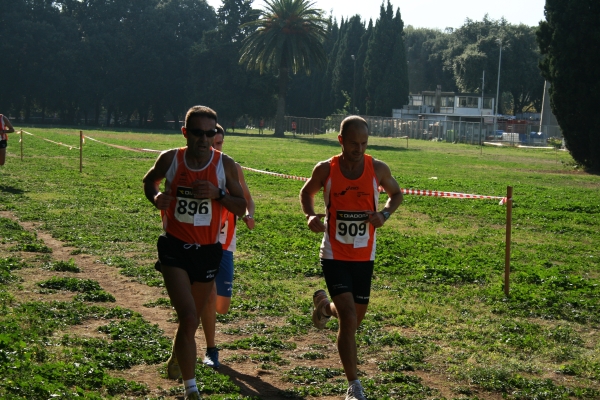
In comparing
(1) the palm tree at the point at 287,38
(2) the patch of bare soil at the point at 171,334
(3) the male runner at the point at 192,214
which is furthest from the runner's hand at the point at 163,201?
(1) the palm tree at the point at 287,38

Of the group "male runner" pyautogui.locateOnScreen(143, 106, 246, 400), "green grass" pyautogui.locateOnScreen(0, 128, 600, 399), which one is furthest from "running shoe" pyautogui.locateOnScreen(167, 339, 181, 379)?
"male runner" pyautogui.locateOnScreen(143, 106, 246, 400)

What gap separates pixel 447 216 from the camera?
17312mm

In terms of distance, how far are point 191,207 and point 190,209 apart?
2 cm

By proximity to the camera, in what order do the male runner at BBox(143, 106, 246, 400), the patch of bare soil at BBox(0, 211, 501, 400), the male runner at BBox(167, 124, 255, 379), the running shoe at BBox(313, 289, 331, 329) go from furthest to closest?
1. the male runner at BBox(167, 124, 255, 379)
2. the running shoe at BBox(313, 289, 331, 329)
3. the patch of bare soil at BBox(0, 211, 501, 400)
4. the male runner at BBox(143, 106, 246, 400)

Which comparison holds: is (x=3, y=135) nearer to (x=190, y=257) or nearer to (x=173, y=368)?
(x=173, y=368)

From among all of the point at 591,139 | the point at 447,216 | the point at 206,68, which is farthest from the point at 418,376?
the point at 206,68

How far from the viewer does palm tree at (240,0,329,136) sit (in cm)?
7006

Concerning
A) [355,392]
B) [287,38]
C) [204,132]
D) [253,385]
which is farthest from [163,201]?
[287,38]

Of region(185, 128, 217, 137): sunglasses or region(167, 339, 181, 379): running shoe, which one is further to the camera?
region(167, 339, 181, 379): running shoe

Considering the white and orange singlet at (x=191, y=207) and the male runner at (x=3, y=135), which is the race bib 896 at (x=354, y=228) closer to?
the white and orange singlet at (x=191, y=207)

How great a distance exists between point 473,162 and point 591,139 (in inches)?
284

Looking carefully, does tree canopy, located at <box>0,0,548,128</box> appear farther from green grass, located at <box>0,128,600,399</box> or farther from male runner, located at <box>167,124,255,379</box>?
male runner, located at <box>167,124,255,379</box>

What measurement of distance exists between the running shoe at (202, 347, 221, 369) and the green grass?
13.7 inches

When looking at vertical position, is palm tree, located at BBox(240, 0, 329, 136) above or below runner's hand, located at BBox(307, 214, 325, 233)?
above
